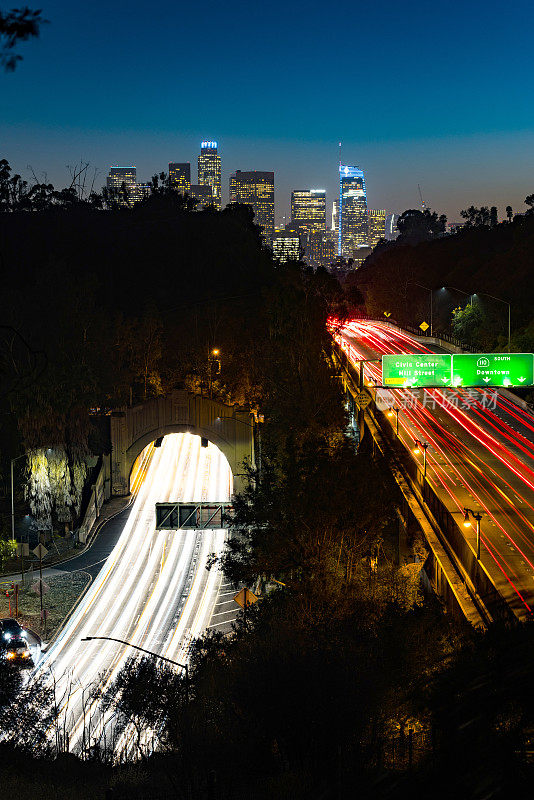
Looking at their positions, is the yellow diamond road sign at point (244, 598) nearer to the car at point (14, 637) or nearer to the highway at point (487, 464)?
the highway at point (487, 464)

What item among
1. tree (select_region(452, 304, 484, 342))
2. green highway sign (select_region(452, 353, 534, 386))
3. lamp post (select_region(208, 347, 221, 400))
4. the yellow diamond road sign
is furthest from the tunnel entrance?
tree (select_region(452, 304, 484, 342))

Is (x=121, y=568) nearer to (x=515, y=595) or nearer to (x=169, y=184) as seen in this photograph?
(x=515, y=595)

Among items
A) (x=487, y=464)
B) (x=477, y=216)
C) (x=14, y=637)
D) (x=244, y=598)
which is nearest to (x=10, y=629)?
(x=14, y=637)

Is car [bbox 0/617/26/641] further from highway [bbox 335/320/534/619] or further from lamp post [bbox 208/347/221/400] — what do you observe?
lamp post [bbox 208/347/221/400]

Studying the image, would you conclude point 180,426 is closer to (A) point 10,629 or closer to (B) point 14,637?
(A) point 10,629

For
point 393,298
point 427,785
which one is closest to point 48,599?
point 427,785

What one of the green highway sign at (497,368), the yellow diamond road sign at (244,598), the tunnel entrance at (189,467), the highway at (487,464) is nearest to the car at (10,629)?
the yellow diamond road sign at (244,598)
